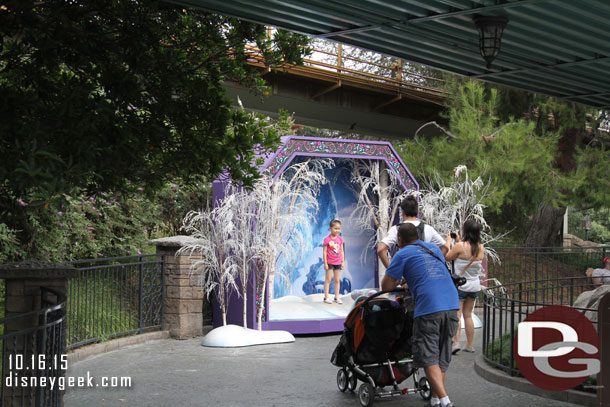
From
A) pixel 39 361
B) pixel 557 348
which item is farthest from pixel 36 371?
pixel 557 348

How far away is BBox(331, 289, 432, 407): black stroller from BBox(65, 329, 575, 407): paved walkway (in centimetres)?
31

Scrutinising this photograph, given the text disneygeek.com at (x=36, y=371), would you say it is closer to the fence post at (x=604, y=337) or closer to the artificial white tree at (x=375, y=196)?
the fence post at (x=604, y=337)

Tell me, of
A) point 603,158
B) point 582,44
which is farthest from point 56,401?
point 603,158

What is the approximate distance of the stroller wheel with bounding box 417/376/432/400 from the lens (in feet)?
25.6

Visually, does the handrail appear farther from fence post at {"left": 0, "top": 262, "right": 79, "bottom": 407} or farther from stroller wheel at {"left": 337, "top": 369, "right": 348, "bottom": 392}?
fence post at {"left": 0, "top": 262, "right": 79, "bottom": 407}

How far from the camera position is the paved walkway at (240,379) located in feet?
26.4

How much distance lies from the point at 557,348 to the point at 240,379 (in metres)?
3.65

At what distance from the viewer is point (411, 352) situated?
25.0ft

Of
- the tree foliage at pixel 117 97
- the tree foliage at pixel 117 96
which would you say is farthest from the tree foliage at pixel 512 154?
the tree foliage at pixel 117 96

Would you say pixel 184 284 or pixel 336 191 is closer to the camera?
pixel 184 284

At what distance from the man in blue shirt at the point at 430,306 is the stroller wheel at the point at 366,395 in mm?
698

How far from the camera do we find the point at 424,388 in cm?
781

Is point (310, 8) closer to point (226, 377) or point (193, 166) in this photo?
point (193, 166)

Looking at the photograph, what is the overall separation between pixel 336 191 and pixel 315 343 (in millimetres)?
4314
